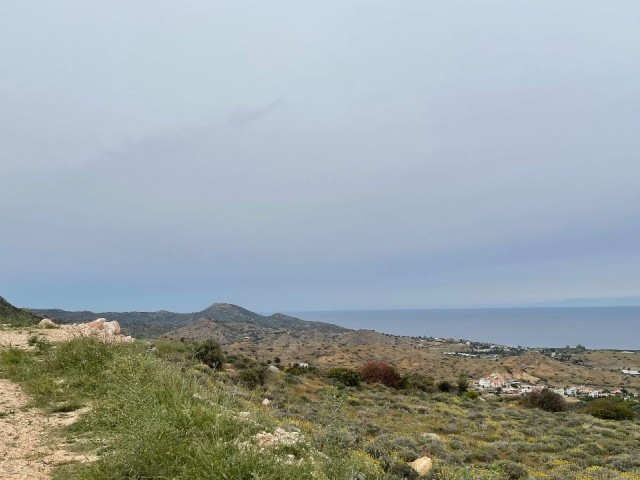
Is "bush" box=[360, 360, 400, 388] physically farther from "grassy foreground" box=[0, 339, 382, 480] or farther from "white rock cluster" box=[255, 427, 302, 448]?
"white rock cluster" box=[255, 427, 302, 448]

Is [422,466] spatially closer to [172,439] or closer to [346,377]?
[172,439]

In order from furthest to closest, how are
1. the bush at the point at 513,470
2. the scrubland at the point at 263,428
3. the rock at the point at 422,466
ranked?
the bush at the point at 513,470 → the rock at the point at 422,466 → the scrubland at the point at 263,428

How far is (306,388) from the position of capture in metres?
23.4

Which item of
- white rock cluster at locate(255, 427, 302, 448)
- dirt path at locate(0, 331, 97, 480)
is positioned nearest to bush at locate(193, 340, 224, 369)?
dirt path at locate(0, 331, 97, 480)

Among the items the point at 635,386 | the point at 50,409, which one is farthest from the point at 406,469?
the point at 635,386

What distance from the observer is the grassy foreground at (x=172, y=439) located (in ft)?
15.6

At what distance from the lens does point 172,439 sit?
5.47 m

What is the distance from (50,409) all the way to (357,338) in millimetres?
97934

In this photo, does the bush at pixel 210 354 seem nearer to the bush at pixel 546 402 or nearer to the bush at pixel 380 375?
the bush at pixel 380 375

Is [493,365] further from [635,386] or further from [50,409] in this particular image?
[50,409]

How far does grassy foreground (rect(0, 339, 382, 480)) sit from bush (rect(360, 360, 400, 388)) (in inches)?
968

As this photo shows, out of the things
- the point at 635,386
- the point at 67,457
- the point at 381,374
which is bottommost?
the point at 635,386

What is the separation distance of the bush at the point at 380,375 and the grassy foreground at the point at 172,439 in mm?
24576

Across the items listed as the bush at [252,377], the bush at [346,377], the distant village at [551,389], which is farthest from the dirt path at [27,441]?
the distant village at [551,389]
